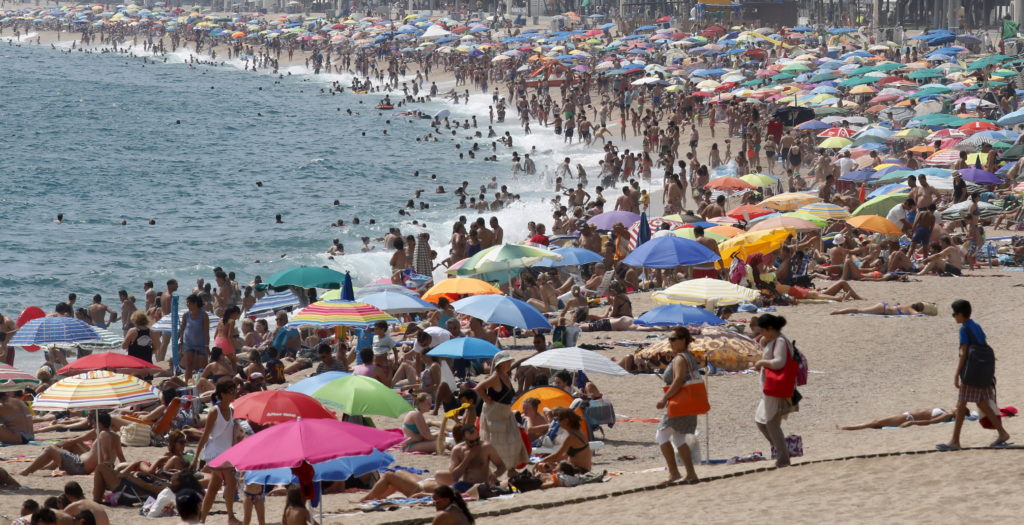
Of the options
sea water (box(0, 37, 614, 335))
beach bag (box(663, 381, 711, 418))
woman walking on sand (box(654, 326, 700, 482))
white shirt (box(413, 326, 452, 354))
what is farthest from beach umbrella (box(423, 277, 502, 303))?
sea water (box(0, 37, 614, 335))

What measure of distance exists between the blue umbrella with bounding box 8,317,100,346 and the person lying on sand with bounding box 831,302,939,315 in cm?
946

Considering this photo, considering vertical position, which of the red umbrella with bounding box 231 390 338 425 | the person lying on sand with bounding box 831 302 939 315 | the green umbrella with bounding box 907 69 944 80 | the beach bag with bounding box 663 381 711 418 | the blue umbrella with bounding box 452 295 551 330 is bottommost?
the person lying on sand with bounding box 831 302 939 315

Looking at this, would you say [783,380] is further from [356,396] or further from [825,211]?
[825,211]

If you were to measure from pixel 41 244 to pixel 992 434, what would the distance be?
28.4 metres

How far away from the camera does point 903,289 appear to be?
1778 centimetres

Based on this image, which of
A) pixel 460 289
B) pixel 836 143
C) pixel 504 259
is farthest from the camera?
pixel 836 143

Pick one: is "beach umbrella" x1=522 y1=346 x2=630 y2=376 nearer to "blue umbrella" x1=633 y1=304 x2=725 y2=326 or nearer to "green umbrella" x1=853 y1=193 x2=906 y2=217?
"blue umbrella" x1=633 y1=304 x2=725 y2=326

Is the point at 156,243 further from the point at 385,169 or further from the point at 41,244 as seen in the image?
the point at 385,169

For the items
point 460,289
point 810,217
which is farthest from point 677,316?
point 810,217

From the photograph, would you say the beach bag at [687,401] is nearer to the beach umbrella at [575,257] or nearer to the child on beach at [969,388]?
the child on beach at [969,388]

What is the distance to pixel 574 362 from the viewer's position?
11047mm

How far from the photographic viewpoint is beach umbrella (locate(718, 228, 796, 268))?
17.2m

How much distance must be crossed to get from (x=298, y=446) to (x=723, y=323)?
23.1ft

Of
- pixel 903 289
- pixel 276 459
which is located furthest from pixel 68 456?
pixel 903 289
